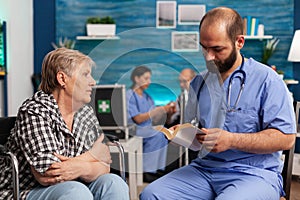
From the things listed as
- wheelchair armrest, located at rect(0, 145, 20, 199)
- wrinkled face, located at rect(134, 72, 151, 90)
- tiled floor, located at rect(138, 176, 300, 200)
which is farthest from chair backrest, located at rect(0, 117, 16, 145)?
tiled floor, located at rect(138, 176, 300, 200)

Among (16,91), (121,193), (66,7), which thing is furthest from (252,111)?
(66,7)

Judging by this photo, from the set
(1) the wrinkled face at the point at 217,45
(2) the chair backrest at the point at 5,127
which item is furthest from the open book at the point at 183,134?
(2) the chair backrest at the point at 5,127

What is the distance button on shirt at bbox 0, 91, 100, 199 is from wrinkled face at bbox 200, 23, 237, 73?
0.60 metres

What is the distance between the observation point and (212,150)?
1.75 meters

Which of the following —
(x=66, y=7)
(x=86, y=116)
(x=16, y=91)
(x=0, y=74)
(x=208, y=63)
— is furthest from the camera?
(x=66, y=7)

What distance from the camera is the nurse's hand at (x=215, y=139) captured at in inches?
66.6

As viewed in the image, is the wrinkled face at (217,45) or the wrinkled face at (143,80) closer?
the wrinkled face at (143,80)

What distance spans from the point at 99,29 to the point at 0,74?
1.08 meters

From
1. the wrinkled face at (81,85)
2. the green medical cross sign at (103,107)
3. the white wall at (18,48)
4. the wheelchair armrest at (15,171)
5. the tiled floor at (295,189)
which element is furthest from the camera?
the white wall at (18,48)

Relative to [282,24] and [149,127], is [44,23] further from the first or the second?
[149,127]

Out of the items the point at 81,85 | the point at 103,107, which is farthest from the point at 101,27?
the point at 81,85

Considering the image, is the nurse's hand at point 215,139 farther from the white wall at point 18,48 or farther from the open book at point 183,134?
the white wall at point 18,48

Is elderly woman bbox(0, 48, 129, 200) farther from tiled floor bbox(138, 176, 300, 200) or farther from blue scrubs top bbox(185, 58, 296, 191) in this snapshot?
tiled floor bbox(138, 176, 300, 200)

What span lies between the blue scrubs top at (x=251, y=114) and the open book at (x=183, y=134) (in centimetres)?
15
